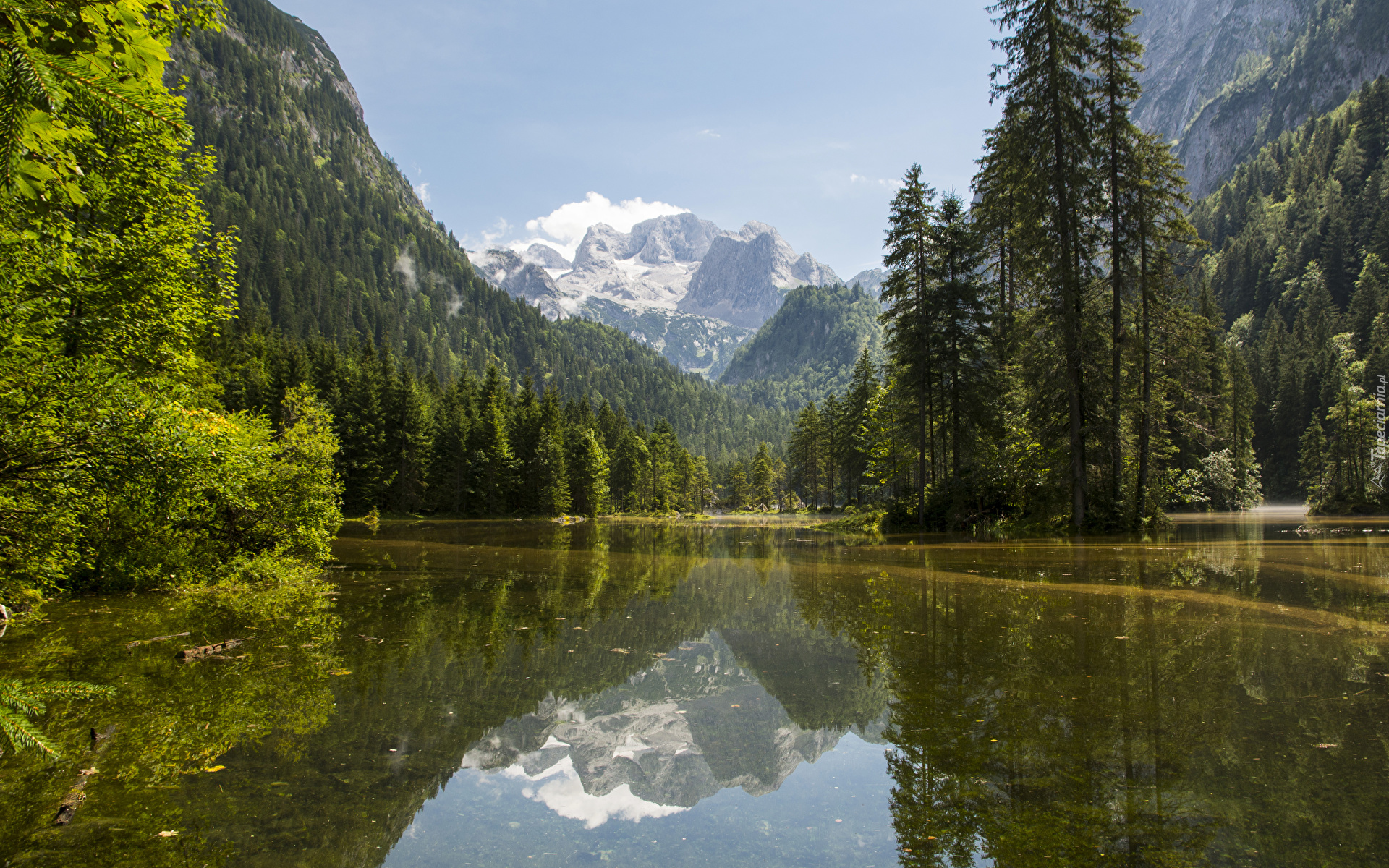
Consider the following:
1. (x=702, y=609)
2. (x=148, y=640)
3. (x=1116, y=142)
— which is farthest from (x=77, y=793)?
(x=1116, y=142)

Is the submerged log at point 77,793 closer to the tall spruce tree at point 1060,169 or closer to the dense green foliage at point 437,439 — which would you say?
the tall spruce tree at point 1060,169

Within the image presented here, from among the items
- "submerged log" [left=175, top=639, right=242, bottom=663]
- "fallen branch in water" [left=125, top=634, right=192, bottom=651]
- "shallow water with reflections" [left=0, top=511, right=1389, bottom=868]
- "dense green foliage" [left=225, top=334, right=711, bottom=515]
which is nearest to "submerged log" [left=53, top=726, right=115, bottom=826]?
"shallow water with reflections" [left=0, top=511, right=1389, bottom=868]

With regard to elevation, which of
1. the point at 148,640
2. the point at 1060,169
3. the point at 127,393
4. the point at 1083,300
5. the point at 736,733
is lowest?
the point at 736,733

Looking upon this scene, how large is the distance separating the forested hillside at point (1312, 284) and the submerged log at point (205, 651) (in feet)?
177

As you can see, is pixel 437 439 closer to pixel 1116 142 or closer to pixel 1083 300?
pixel 1083 300

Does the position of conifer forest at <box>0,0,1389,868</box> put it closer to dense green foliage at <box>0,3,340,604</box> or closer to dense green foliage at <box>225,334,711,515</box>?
dense green foliage at <box>0,3,340,604</box>

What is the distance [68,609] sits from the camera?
408 inches

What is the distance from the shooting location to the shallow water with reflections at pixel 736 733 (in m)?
3.76

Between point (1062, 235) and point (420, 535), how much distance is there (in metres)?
32.3

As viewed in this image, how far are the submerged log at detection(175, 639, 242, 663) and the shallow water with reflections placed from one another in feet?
0.75

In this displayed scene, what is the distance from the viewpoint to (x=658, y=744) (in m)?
5.63

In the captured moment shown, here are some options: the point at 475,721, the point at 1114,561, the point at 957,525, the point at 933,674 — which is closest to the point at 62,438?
the point at 475,721

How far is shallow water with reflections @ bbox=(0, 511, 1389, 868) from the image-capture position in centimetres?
376

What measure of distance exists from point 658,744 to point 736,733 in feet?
2.50
